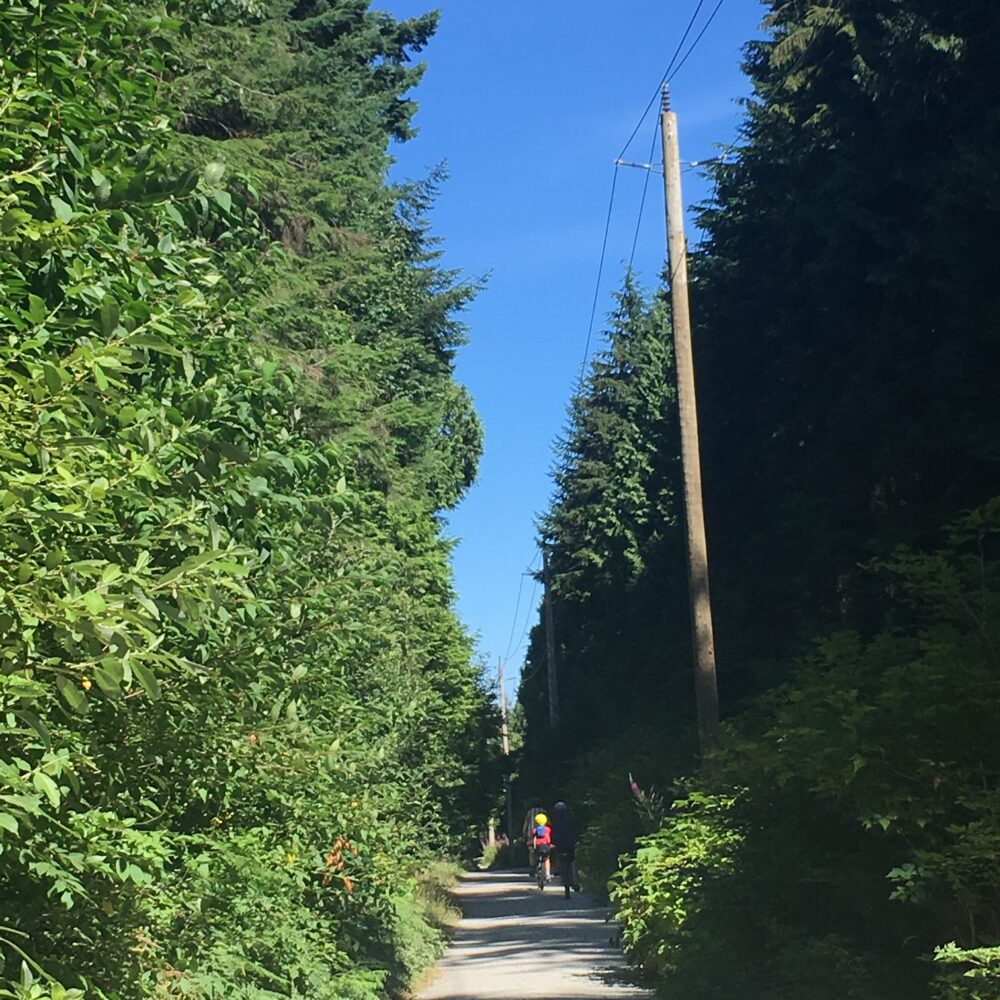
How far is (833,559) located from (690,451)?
5296 mm

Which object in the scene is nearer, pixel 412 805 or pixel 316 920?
pixel 316 920

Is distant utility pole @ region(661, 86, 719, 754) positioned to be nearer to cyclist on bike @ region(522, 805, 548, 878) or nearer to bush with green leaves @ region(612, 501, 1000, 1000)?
bush with green leaves @ region(612, 501, 1000, 1000)

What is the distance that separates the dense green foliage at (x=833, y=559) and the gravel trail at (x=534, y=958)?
0.62m

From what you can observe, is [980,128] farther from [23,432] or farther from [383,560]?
[23,432]

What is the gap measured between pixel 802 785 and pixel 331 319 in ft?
24.6

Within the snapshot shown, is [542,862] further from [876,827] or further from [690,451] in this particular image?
[876,827]

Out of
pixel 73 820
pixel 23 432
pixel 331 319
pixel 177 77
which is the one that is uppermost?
pixel 177 77

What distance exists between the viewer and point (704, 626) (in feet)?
48.0

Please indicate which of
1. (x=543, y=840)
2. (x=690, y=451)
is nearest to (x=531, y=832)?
(x=543, y=840)

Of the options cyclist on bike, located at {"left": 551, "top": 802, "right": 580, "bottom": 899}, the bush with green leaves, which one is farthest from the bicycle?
the bush with green leaves

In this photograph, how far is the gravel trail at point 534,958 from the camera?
11.7 m

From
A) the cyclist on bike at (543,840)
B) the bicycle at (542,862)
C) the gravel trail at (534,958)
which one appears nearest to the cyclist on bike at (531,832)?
the cyclist on bike at (543,840)

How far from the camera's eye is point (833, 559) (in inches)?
755

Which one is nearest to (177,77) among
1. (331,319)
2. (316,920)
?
(331,319)
